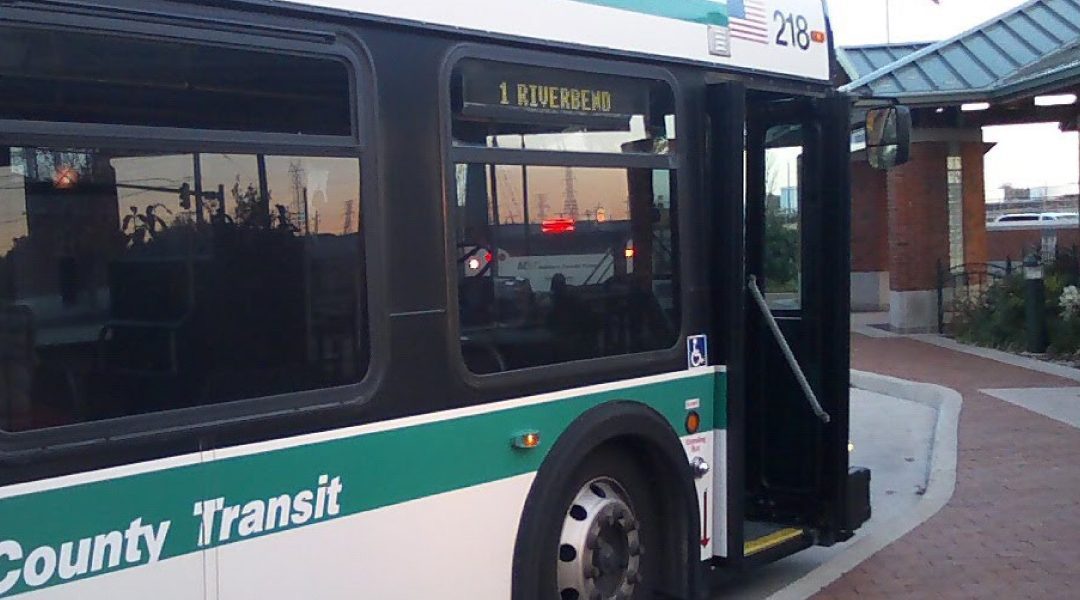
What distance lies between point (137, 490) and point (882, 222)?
72.9 feet

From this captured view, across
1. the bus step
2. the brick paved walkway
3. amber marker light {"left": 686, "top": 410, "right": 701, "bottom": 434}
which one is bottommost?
the brick paved walkway

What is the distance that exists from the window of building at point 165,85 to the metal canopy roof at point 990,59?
13.3 metres

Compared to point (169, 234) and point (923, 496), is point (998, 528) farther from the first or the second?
Answer: point (169, 234)

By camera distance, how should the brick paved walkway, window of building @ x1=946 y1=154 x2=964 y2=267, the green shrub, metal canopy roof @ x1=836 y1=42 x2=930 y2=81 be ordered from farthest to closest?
1. metal canopy roof @ x1=836 y1=42 x2=930 y2=81
2. window of building @ x1=946 y1=154 x2=964 y2=267
3. the green shrub
4. the brick paved walkway

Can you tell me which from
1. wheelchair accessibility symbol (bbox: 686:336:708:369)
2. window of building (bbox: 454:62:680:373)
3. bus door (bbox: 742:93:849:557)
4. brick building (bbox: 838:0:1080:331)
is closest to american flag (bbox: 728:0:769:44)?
bus door (bbox: 742:93:849:557)

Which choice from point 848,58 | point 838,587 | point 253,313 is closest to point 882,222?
point 848,58

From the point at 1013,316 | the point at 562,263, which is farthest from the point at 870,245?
the point at 562,263

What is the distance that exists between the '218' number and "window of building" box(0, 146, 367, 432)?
281 centimetres

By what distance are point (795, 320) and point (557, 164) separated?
229cm

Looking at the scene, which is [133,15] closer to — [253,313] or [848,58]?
[253,313]

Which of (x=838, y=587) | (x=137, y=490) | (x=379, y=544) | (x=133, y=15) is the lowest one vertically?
(x=838, y=587)

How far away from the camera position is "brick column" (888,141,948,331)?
18531 millimetres

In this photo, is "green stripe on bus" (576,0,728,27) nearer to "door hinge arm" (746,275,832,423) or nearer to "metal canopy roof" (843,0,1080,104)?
"door hinge arm" (746,275,832,423)

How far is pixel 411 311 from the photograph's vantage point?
409 centimetres
